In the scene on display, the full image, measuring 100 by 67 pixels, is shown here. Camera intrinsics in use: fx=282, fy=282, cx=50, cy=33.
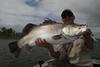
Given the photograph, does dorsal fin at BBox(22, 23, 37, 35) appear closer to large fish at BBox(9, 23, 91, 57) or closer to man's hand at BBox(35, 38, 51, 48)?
large fish at BBox(9, 23, 91, 57)

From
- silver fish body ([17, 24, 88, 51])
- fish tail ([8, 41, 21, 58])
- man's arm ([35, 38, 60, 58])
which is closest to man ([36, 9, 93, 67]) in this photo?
man's arm ([35, 38, 60, 58])

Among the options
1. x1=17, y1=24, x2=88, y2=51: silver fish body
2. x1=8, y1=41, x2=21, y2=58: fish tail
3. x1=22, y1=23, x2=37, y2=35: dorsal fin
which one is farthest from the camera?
x1=8, y1=41, x2=21, y2=58: fish tail

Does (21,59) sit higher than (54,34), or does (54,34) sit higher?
(54,34)

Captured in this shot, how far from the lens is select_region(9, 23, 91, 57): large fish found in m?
5.98

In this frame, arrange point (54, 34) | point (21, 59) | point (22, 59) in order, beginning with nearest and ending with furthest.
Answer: point (54, 34) → point (21, 59) → point (22, 59)

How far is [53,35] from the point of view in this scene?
6.19 metres

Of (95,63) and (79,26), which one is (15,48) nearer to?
(79,26)

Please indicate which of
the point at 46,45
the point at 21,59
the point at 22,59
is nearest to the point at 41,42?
the point at 46,45

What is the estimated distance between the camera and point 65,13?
6.56 metres

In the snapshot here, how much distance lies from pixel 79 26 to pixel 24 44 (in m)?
1.43

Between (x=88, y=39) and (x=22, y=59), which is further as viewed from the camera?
(x=22, y=59)

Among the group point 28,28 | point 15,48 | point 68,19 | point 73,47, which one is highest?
point 68,19

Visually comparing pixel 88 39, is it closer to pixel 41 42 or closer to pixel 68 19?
pixel 68 19

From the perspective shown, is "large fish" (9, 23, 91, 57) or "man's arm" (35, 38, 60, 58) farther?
"man's arm" (35, 38, 60, 58)
